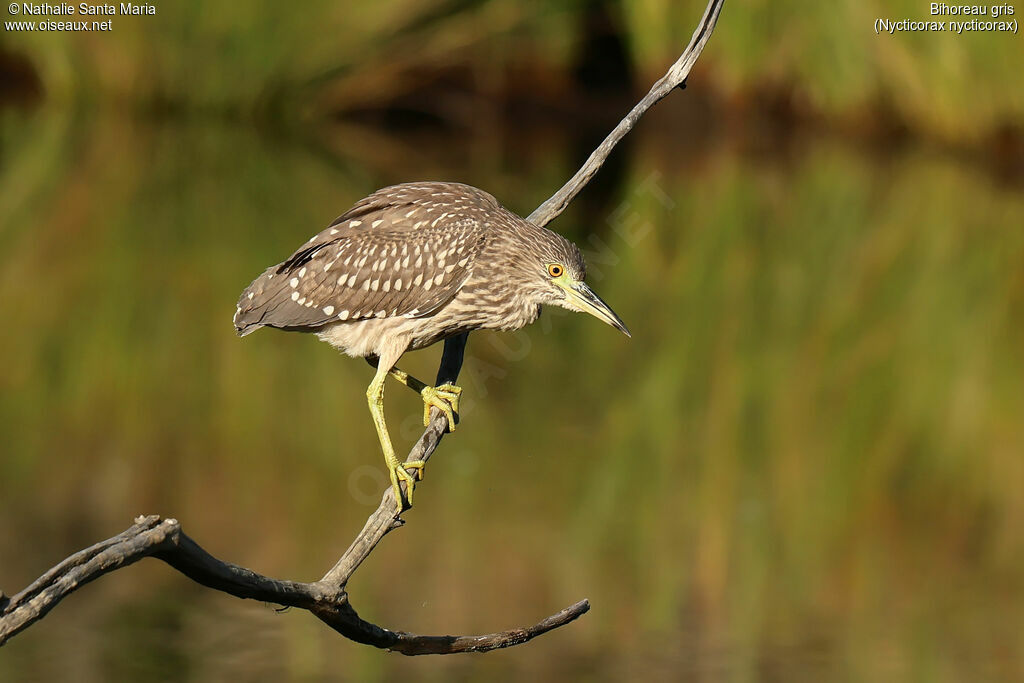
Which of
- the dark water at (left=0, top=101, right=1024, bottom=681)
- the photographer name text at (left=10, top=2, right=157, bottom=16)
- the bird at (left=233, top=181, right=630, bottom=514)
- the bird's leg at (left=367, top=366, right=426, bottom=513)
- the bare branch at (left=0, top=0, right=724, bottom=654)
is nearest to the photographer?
the bare branch at (left=0, top=0, right=724, bottom=654)

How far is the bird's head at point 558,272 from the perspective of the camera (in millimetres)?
4344

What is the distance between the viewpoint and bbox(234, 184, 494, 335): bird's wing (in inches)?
171

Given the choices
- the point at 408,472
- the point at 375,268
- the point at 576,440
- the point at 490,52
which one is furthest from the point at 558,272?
the point at 490,52

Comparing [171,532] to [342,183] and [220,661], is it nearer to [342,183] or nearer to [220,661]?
[220,661]

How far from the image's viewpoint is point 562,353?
1070 centimetres

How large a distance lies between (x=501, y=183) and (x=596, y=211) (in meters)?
1.03

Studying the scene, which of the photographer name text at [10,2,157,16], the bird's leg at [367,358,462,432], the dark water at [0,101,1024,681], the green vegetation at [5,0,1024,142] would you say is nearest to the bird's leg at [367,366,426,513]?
the bird's leg at [367,358,462,432]

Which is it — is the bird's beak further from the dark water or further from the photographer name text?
the photographer name text

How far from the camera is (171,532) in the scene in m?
2.59

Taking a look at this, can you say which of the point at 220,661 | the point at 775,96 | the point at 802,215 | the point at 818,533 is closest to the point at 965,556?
the point at 818,533

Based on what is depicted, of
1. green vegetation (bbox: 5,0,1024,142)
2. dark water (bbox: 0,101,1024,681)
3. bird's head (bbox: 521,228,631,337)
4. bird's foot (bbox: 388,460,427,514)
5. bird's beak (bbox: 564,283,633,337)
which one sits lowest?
dark water (bbox: 0,101,1024,681)

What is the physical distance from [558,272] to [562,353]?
20.9 feet

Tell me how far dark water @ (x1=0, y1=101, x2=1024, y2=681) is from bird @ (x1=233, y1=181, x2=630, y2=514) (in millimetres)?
2353

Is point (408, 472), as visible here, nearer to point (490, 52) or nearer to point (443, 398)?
point (443, 398)
